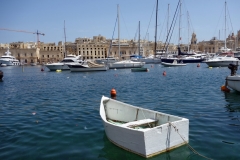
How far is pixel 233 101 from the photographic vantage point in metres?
14.6

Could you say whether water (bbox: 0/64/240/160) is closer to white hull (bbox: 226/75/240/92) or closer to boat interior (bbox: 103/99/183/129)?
boat interior (bbox: 103/99/183/129)

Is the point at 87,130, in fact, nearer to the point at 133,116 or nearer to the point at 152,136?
→ the point at 133,116

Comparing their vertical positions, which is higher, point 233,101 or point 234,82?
point 234,82

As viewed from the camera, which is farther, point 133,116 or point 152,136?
point 133,116

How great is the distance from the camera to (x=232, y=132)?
8.80 meters

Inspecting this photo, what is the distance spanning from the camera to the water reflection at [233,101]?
502 inches

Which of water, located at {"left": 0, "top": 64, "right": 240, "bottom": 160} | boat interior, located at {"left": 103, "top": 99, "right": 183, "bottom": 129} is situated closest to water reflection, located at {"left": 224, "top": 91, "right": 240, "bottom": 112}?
water, located at {"left": 0, "top": 64, "right": 240, "bottom": 160}

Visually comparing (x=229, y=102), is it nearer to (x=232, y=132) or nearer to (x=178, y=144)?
(x=232, y=132)

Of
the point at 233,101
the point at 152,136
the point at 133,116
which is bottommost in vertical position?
the point at 233,101

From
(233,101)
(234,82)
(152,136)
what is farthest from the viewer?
(234,82)

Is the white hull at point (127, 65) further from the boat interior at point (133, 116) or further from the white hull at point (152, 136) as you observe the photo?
the white hull at point (152, 136)

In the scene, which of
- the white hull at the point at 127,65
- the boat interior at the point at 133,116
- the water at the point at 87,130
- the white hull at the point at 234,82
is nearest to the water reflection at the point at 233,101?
the water at the point at 87,130

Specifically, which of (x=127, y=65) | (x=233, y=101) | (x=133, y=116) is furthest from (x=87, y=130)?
(x=127, y=65)

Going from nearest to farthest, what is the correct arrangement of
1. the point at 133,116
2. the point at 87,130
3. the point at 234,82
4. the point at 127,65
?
the point at 133,116
the point at 87,130
the point at 234,82
the point at 127,65
